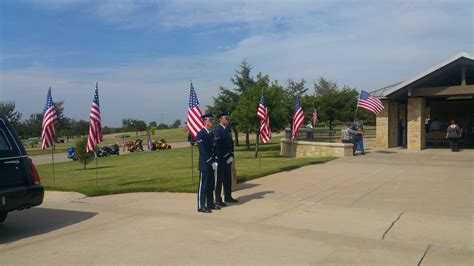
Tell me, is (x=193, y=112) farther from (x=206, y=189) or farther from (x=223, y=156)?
(x=206, y=189)

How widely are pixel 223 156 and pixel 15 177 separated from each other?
12.3ft

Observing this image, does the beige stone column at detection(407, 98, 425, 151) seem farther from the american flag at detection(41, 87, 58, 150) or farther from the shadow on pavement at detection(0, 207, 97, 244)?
the shadow on pavement at detection(0, 207, 97, 244)

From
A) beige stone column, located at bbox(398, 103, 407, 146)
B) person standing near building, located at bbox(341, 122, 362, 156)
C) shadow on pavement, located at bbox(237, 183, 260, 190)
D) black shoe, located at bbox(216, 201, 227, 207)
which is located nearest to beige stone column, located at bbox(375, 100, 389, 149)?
beige stone column, located at bbox(398, 103, 407, 146)

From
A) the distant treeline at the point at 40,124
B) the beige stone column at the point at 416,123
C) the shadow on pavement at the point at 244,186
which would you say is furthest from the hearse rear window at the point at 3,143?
the distant treeline at the point at 40,124

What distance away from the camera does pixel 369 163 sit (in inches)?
642

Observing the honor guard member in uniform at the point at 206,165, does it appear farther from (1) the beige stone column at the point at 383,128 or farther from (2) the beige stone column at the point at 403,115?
(2) the beige stone column at the point at 403,115

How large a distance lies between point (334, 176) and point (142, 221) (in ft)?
22.3

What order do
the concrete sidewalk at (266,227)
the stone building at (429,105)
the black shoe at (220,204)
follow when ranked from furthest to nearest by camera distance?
the stone building at (429,105), the black shoe at (220,204), the concrete sidewalk at (266,227)

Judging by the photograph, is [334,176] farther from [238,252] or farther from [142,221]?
[238,252]

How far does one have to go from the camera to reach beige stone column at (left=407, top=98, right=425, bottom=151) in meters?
22.0

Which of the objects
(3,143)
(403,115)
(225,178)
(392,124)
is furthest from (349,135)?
(3,143)

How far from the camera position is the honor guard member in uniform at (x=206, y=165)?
333 inches

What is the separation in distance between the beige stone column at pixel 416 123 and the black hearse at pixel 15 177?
18.7 meters

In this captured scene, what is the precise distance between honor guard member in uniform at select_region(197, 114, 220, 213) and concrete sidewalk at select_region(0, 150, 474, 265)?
0.92ft
